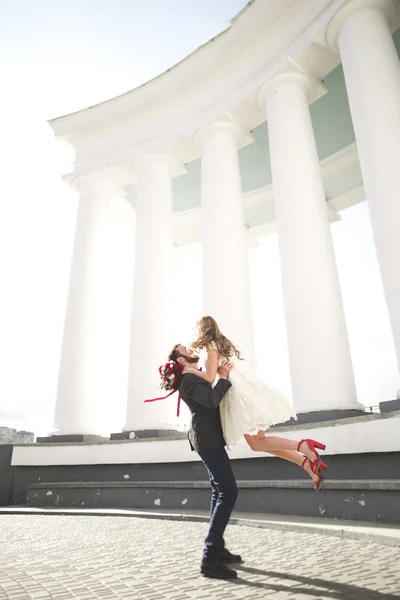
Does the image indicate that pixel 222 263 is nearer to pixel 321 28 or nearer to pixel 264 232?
pixel 321 28

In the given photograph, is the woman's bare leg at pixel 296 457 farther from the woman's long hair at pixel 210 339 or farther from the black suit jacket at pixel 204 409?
the woman's long hair at pixel 210 339

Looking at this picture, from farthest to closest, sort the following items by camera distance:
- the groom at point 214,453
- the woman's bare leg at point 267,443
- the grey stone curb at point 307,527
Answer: the grey stone curb at point 307,527 → the woman's bare leg at point 267,443 → the groom at point 214,453

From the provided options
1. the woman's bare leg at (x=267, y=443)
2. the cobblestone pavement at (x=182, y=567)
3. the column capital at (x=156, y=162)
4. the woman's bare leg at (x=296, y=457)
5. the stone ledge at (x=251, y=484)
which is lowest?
the cobblestone pavement at (x=182, y=567)

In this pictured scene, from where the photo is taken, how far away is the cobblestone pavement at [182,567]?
584 centimetres

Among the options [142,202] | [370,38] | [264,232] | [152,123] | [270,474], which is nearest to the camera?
[270,474]

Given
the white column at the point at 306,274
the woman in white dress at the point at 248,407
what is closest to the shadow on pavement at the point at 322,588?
the woman in white dress at the point at 248,407

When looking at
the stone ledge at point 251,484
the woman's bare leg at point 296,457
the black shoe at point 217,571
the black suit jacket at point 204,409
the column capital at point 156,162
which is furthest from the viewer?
the column capital at point 156,162

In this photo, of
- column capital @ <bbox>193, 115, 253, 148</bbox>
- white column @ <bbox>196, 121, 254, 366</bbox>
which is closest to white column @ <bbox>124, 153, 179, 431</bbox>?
column capital @ <bbox>193, 115, 253, 148</bbox>

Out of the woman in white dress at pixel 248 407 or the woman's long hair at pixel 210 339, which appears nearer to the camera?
the woman in white dress at pixel 248 407

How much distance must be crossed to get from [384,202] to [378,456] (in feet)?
28.1

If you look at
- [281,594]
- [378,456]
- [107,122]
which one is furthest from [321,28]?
[281,594]

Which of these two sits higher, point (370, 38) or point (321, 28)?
point (321, 28)

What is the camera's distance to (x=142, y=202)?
2684 centimetres

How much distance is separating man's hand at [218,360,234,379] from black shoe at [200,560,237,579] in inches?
113
